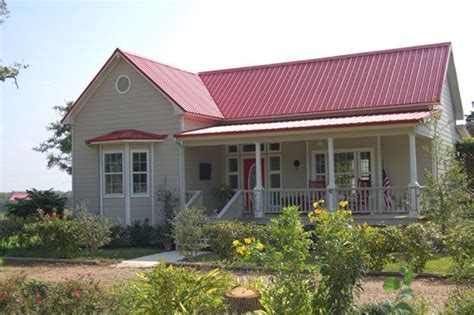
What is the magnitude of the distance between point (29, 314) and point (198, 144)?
12.7m

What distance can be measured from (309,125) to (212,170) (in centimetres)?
542

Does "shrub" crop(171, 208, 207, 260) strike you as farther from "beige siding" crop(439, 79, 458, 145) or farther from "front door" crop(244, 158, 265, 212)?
"beige siding" crop(439, 79, 458, 145)

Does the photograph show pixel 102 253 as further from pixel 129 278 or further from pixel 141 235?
pixel 129 278

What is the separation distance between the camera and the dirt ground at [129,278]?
9.41m

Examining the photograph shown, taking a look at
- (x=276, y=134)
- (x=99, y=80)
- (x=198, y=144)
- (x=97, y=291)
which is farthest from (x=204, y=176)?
(x=97, y=291)

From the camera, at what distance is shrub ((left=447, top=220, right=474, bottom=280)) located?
7984mm

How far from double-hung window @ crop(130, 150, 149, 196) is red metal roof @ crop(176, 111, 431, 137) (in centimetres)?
177

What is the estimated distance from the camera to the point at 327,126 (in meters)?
17.2

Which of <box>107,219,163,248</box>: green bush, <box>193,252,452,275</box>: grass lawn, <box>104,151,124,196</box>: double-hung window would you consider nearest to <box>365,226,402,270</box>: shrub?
<box>193,252,452,275</box>: grass lawn

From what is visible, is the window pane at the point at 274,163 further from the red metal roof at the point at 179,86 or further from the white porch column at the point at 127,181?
the white porch column at the point at 127,181

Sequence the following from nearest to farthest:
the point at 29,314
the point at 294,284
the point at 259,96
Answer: the point at 294,284 → the point at 29,314 → the point at 259,96

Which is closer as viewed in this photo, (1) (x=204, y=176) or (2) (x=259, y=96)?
(1) (x=204, y=176)

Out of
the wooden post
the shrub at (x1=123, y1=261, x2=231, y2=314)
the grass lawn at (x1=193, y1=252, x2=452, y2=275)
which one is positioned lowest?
the grass lawn at (x1=193, y1=252, x2=452, y2=275)

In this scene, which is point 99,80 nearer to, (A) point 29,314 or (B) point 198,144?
(B) point 198,144
